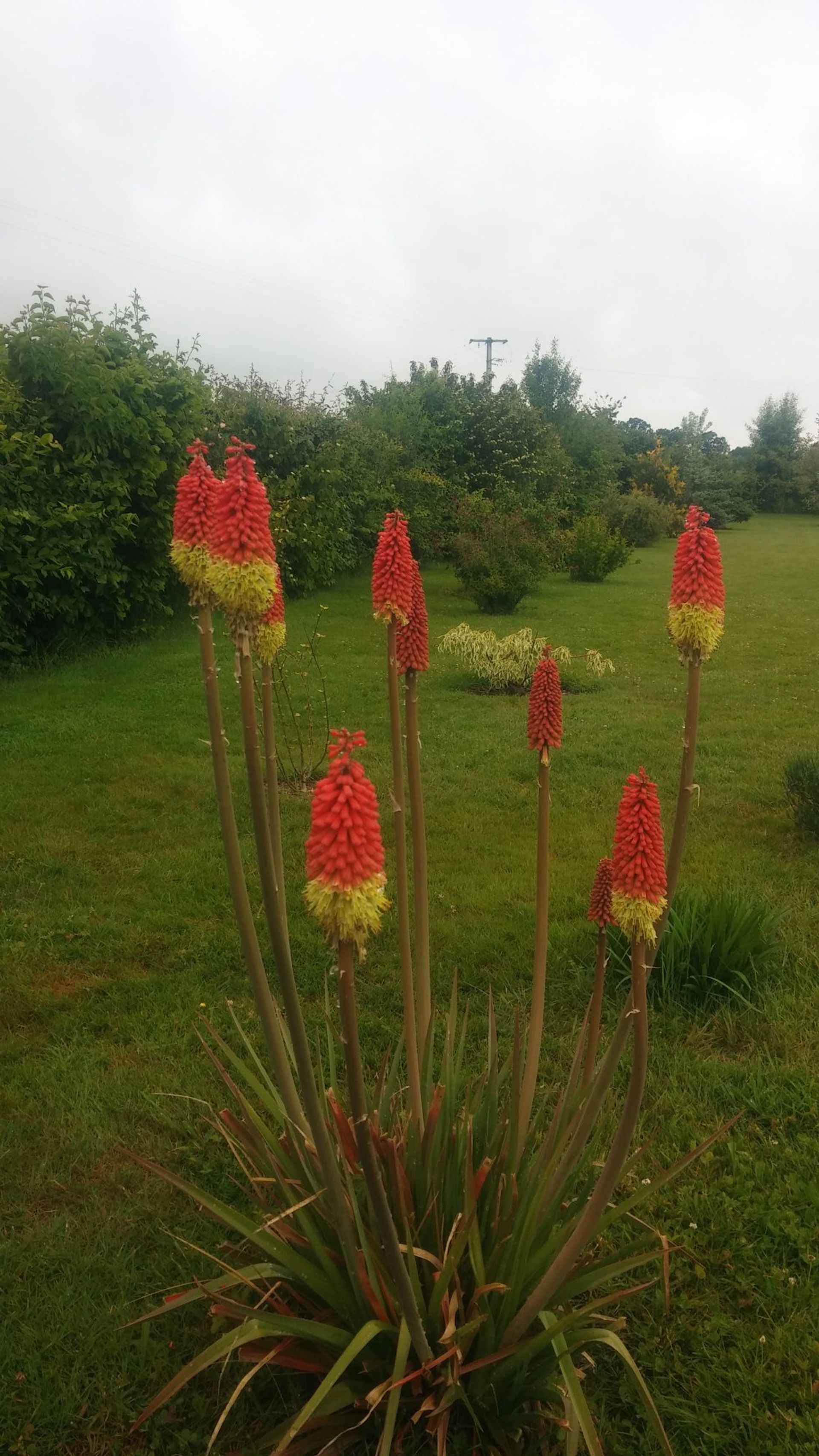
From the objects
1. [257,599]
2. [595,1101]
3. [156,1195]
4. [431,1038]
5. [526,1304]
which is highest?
[257,599]

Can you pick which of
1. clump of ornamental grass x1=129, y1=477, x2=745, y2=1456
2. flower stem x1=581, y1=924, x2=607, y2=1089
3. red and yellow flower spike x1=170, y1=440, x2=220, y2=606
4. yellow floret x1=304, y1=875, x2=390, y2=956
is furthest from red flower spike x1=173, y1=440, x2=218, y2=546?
flower stem x1=581, y1=924, x2=607, y2=1089

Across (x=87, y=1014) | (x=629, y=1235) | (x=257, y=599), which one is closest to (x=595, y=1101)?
(x=257, y=599)

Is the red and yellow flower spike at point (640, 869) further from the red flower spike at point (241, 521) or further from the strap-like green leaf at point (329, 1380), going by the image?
the strap-like green leaf at point (329, 1380)

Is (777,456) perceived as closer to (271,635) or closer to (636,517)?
(636,517)

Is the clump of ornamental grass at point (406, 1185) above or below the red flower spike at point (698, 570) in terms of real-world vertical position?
below

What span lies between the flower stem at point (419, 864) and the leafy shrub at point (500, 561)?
13.9m

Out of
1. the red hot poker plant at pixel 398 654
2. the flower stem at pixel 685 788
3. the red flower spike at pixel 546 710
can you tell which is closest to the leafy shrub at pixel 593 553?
the red flower spike at pixel 546 710

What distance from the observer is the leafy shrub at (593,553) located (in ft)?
72.3

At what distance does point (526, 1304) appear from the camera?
2176mm

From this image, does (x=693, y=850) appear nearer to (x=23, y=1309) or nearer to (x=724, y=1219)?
(x=724, y=1219)

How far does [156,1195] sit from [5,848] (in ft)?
12.2

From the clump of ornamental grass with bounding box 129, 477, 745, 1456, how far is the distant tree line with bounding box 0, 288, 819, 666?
9210 millimetres

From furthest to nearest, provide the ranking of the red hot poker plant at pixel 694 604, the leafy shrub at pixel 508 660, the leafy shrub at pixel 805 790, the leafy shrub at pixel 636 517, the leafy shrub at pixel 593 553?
the leafy shrub at pixel 636 517, the leafy shrub at pixel 593 553, the leafy shrub at pixel 508 660, the leafy shrub at pixel 805 790, the red hot poker plant at pixel 694 604

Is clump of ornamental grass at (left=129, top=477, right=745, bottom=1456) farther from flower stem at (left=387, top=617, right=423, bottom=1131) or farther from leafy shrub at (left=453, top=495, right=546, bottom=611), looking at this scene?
leafy shrub at (left=453, top=495, right=546, bottom=611)
